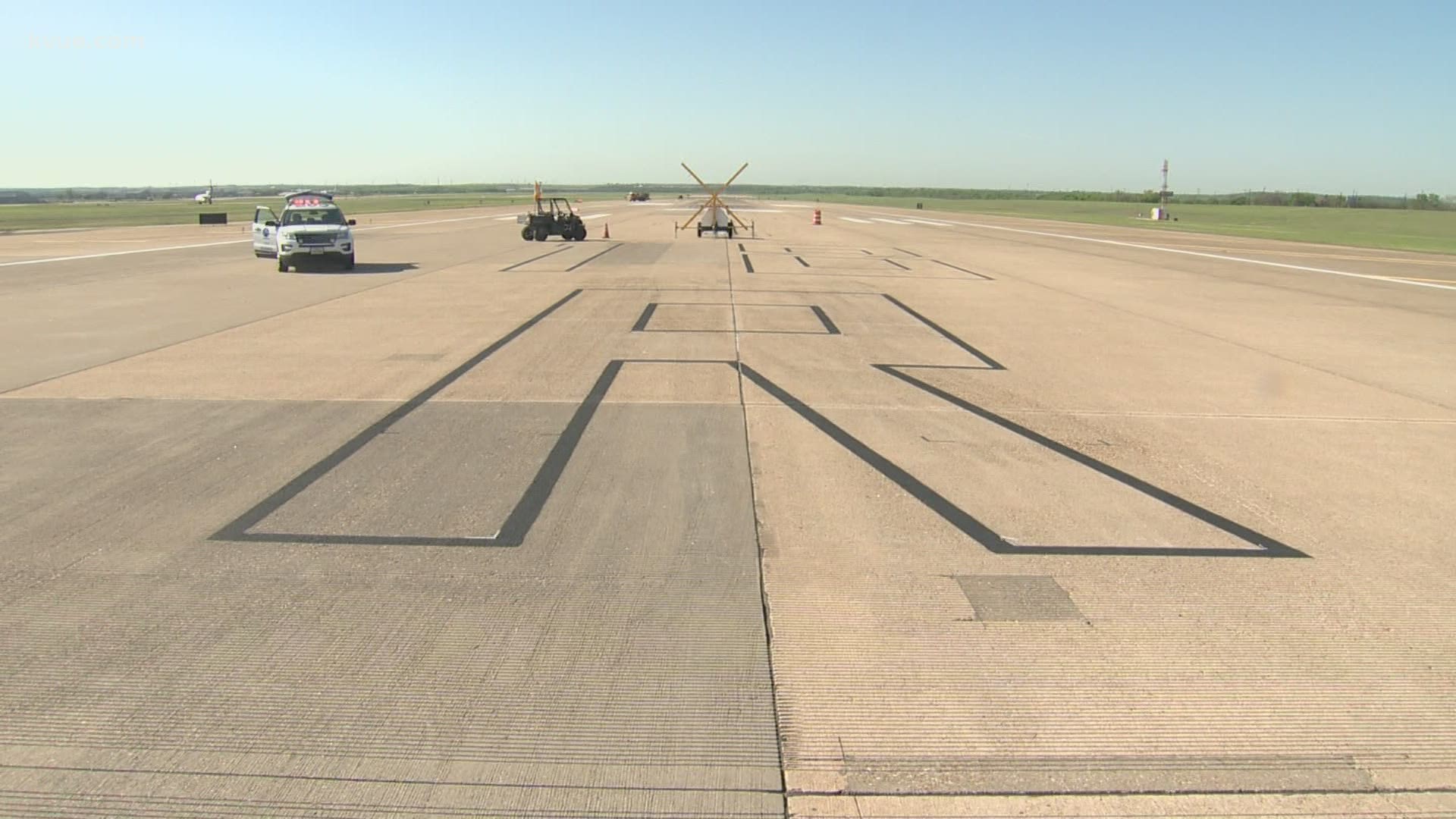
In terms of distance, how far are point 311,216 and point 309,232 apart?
132 cm

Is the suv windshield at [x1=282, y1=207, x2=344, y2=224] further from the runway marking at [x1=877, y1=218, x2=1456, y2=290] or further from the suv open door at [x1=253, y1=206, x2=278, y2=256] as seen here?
the runway marking at [x1=877, y1=218, x2=1456, y2=290]

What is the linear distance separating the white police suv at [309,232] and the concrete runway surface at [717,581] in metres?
10.4

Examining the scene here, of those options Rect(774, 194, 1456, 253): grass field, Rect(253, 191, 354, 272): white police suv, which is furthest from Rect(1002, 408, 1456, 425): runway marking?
Rect(774, 194, 1456, 253): grass field

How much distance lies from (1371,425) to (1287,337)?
6.33 metres

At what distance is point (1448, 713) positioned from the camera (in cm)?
393

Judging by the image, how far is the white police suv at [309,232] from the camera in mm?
22516

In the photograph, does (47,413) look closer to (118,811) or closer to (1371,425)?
(118,811)

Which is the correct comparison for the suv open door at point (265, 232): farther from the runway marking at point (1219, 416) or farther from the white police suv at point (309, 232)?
the runway marking at point (1219, 416)

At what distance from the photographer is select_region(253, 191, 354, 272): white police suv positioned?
2252 cm

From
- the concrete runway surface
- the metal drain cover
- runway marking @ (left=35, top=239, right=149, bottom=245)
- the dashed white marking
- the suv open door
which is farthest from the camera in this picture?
runway marking @ (left=35, top=239, right=149, bottom=245)

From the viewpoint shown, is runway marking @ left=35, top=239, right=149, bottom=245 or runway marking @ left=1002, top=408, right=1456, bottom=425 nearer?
runway marking @ left=1002, top=408, right=1456, bottom=425

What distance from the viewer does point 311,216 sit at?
77.3 feet

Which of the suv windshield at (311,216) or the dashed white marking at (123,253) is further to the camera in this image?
the dashed white marking at (123,253)

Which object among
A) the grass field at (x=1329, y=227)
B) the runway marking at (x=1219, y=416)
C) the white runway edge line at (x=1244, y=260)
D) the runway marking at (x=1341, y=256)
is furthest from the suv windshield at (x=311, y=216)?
the grass field at (x=1329, y=227)
